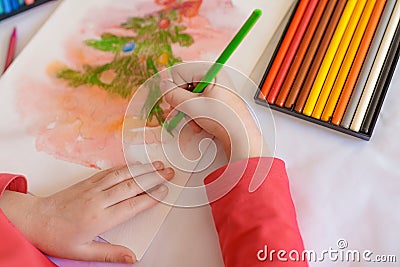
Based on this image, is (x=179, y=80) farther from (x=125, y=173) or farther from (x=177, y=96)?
(x=125, y=173)

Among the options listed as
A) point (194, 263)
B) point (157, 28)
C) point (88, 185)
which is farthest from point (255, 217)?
point (157, 28)

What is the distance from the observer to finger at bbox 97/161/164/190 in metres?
0.61

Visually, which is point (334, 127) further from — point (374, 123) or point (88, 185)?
point (88, 185)

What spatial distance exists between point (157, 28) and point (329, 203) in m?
0.32

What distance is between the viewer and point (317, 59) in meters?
0.65

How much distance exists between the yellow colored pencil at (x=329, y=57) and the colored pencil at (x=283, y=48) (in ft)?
0.16

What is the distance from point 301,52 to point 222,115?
0.41 ft

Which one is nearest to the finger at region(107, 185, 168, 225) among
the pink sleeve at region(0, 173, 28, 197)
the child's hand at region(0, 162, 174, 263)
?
the child's hand at region(0, 162, 174, 263)

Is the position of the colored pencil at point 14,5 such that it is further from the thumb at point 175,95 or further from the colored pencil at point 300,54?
the colored pencil at point 300,54

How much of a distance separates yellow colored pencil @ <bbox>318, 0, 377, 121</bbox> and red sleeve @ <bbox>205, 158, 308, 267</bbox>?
89 millimetres

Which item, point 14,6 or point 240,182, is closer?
point 240,182

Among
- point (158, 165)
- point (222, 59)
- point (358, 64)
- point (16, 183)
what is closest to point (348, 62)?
point (358, 64)

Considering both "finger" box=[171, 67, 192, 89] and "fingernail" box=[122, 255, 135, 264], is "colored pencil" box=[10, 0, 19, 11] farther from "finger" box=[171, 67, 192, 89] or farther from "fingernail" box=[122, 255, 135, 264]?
"fingernail" box=[122, 255, 135, 264]

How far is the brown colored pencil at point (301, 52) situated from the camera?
640mm
